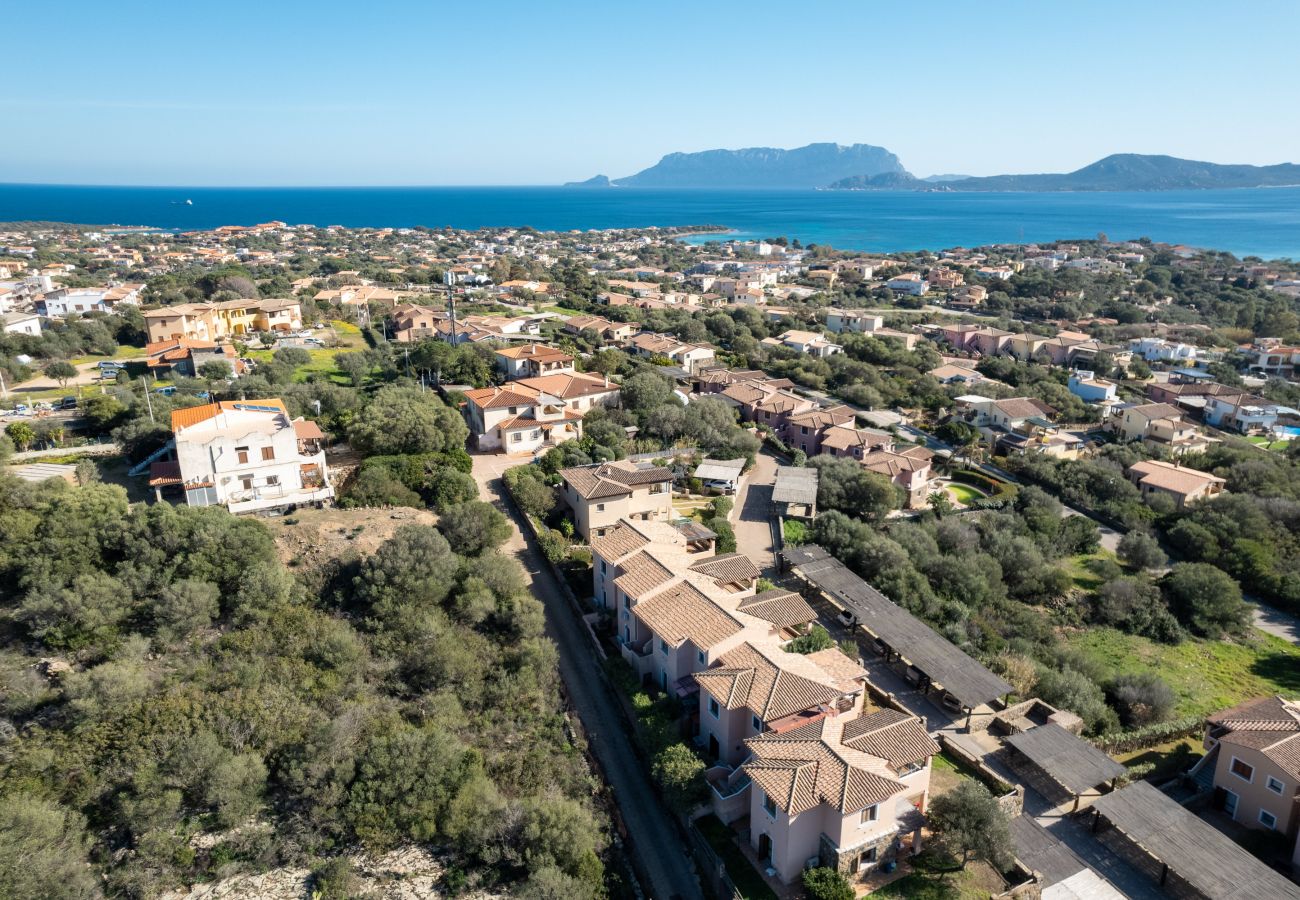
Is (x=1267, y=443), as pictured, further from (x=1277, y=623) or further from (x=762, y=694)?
(x=762, y=694)

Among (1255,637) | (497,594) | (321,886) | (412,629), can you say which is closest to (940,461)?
(1255,637)

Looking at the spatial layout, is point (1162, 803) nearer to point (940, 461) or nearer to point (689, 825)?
point (689, 825)

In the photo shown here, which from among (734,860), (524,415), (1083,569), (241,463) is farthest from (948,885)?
(524,415)

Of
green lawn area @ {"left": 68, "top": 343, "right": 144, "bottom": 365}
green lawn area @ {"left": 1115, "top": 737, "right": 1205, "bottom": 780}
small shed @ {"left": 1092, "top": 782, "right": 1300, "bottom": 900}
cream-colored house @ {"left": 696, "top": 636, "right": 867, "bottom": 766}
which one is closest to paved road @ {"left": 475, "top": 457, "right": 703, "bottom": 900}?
cream-colored house @ {"left": 696, "top": 636, "right": 867, "bottom": 766}

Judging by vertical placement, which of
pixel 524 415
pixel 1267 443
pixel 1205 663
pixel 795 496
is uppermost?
pixel 524 415

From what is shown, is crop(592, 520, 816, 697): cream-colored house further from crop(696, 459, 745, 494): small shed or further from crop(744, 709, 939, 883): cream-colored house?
crop(696, 459, 745, 494): small shed

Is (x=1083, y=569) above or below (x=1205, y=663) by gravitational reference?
above
